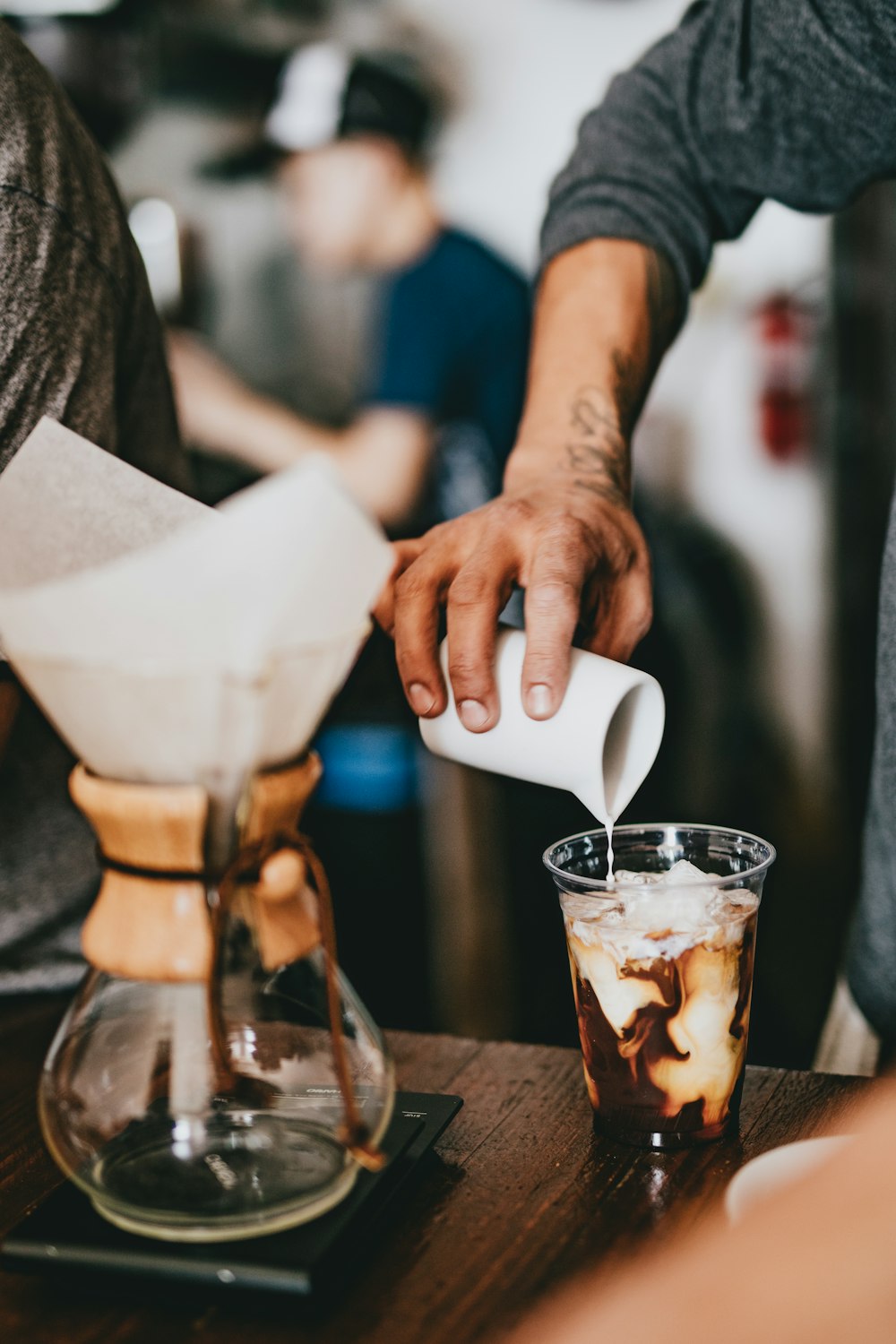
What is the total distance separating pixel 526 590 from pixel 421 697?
4.5 inches

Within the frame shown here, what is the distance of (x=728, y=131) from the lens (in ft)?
4.52

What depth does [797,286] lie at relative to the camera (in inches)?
143

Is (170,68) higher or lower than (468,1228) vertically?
higher

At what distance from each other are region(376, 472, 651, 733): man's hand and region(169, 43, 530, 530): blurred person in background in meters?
1.72

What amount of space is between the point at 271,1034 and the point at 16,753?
2.20 ft

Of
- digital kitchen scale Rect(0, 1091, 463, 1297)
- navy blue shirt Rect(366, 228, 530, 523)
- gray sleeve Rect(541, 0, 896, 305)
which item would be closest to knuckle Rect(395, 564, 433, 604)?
digital kitchen scale Rect(0, 1091, 463, 1297)

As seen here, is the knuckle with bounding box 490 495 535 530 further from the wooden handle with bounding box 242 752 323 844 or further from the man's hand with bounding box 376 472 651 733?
the wooden handle with bounding box 242 752 323 844

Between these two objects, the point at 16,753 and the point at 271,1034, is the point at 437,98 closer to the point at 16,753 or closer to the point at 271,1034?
the point at 16,753

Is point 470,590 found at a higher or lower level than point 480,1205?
higher

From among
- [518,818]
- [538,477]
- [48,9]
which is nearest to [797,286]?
[518,818]

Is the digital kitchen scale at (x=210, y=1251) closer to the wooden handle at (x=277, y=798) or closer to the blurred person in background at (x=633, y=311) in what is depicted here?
the wooden handle at (x=277, y=798)

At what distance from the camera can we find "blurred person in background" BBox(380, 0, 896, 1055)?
940mm

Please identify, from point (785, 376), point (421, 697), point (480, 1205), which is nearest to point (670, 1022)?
point (480, 1205)

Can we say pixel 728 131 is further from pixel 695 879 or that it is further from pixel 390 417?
pixel 390 417
